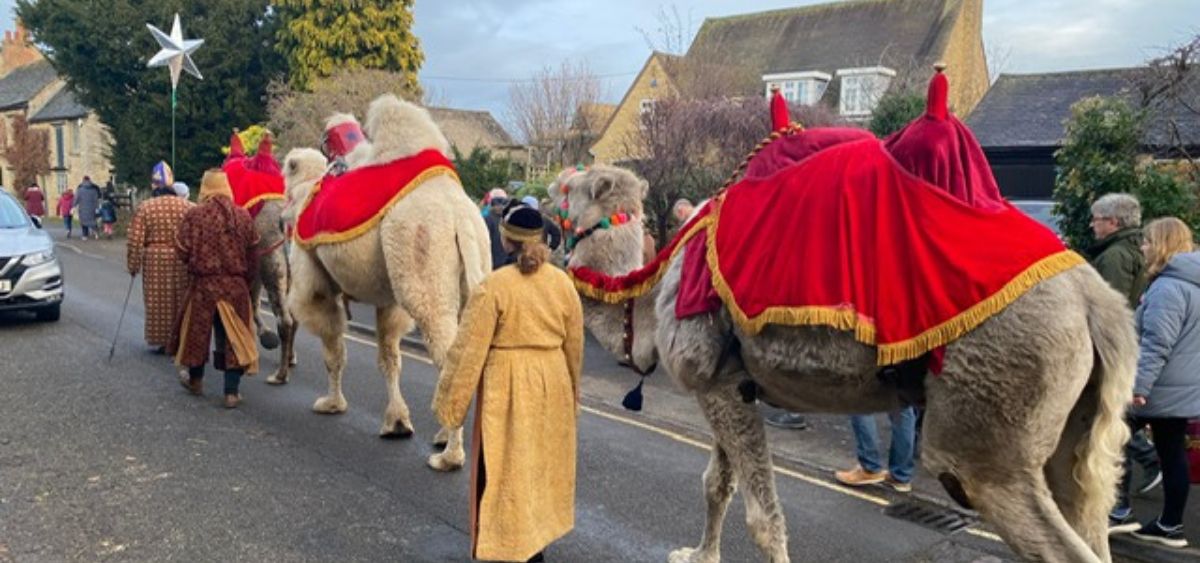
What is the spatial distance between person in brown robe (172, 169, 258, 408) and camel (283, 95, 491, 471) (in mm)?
688

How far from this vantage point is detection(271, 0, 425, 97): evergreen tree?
25688 mm

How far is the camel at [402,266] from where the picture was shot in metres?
5.95

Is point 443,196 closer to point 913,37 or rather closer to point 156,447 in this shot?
point 156,447

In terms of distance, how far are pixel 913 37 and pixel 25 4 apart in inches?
1306

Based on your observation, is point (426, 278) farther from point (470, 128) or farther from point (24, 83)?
point (24, 83)

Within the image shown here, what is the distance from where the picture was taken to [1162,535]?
17.1 ft

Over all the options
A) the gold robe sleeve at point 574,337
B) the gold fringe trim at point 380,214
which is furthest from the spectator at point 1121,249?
the gold fringe trim at point 380,214

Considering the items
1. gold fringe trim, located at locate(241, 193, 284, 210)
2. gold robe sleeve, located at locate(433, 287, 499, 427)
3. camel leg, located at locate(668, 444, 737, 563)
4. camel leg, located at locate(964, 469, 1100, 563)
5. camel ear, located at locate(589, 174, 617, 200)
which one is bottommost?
camel leg, located at locate(668, 444, 737, 563)

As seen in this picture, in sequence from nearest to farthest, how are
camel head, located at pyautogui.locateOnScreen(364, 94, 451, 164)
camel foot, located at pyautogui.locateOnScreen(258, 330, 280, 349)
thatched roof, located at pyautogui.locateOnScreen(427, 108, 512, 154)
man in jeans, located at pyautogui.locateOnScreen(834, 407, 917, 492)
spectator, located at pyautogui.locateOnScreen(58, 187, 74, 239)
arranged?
1. man in jeans, located at pyautogui.locateOnScreen(834, 407, 917, 492)
2. camel head, located at pyautogui.locateOnScreen(364, 94, 451, 164)
3. camel foot, located at pyautogui.locateOnScreen(258, 330, 280, 349)
4. spectator, located at pyautogui.locateOnScreen(58, 187, 74, 239)
5. thatched roof, located at pyautogui.locateOnScreen(427, 108, 512, 154)

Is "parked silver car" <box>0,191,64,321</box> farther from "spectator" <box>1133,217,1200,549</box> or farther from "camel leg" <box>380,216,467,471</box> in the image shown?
"spectator" <box>1133,217,1200,549</box>

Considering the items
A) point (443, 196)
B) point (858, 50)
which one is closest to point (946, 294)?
point (443, 196)

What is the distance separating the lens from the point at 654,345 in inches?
169

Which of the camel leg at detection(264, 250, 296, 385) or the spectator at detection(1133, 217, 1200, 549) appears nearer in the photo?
the spectator at detection(1133, 217, 1200, 549)

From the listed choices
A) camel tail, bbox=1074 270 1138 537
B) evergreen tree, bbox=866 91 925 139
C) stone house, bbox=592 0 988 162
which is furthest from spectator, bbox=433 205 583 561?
stone house, bbox=592 0 988 162
